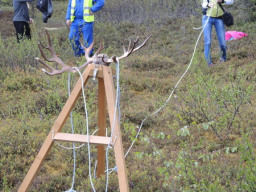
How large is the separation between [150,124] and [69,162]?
1.46 m

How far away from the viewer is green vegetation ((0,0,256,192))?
3.36m

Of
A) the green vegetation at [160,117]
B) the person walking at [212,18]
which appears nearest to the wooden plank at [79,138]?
the green vegetation at [160,117]

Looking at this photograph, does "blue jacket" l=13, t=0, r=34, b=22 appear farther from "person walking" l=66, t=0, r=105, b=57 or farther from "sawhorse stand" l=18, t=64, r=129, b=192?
"sawhorse stand" l=18, t=64, r=129, b=192

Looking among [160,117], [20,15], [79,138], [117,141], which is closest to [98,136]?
[79,138]

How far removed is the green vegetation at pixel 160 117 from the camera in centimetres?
336

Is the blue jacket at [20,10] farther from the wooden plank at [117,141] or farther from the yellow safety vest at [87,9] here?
the wooden plank at [117,141]

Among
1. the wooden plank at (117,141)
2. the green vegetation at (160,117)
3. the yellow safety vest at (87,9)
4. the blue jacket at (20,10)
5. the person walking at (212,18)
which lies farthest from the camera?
the blue jacket at (20,10)

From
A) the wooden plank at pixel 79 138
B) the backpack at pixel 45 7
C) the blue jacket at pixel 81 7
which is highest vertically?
the wooden plank at pixel 79 138

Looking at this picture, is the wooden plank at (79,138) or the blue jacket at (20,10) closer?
the wooden plank at (79,138)

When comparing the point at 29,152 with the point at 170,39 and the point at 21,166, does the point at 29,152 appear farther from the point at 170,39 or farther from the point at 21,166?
the point at 170,39

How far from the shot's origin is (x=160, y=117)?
212 inches

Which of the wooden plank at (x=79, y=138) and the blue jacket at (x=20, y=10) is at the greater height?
the wooden plank at (x=79, y=138)

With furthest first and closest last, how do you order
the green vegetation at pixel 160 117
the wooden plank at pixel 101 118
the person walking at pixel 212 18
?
the person walking at pixel 212 18 → the green vegetation at pixel 160 117 → the wooden plank at pixel 101 118

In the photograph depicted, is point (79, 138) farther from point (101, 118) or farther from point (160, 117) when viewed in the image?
point (160, 117)
